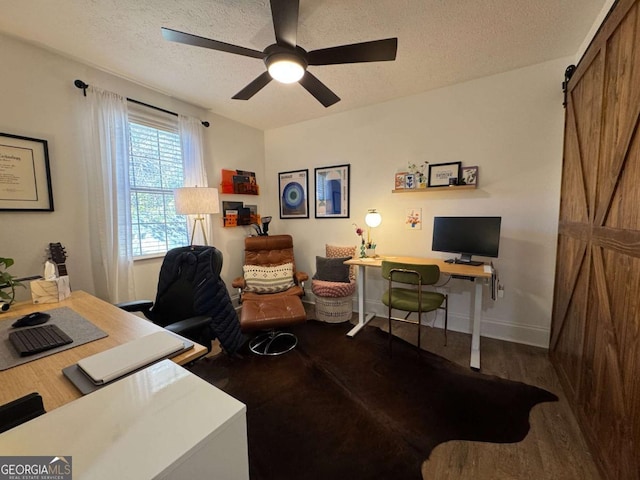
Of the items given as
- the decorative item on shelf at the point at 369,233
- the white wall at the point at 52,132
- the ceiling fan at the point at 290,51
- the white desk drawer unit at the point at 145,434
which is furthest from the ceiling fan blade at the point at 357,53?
the white wall at the point at 52,132

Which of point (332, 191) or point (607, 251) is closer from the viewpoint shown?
point (607, 251)

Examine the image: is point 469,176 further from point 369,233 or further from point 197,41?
point 197,41

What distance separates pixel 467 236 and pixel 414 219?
61 cm

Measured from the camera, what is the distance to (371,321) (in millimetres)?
3193

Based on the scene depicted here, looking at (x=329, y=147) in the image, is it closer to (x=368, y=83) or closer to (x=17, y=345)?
(x=368, y=83)

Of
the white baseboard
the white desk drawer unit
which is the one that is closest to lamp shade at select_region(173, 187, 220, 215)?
the white desk drawer unit

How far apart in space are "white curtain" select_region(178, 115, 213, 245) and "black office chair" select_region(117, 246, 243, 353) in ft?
4.07

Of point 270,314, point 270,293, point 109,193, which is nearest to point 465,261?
point 270,314

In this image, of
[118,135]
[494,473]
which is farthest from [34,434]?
[118,135]

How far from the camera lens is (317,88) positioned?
1.96 meters

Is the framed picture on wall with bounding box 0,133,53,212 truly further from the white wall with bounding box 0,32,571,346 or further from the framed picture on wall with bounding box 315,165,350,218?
the framed picture on wall with bounding box 315,165,350,218

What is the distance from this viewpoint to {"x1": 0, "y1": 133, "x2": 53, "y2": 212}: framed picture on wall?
188cm

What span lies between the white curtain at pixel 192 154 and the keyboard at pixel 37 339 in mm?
1878

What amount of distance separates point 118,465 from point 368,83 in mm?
3005
